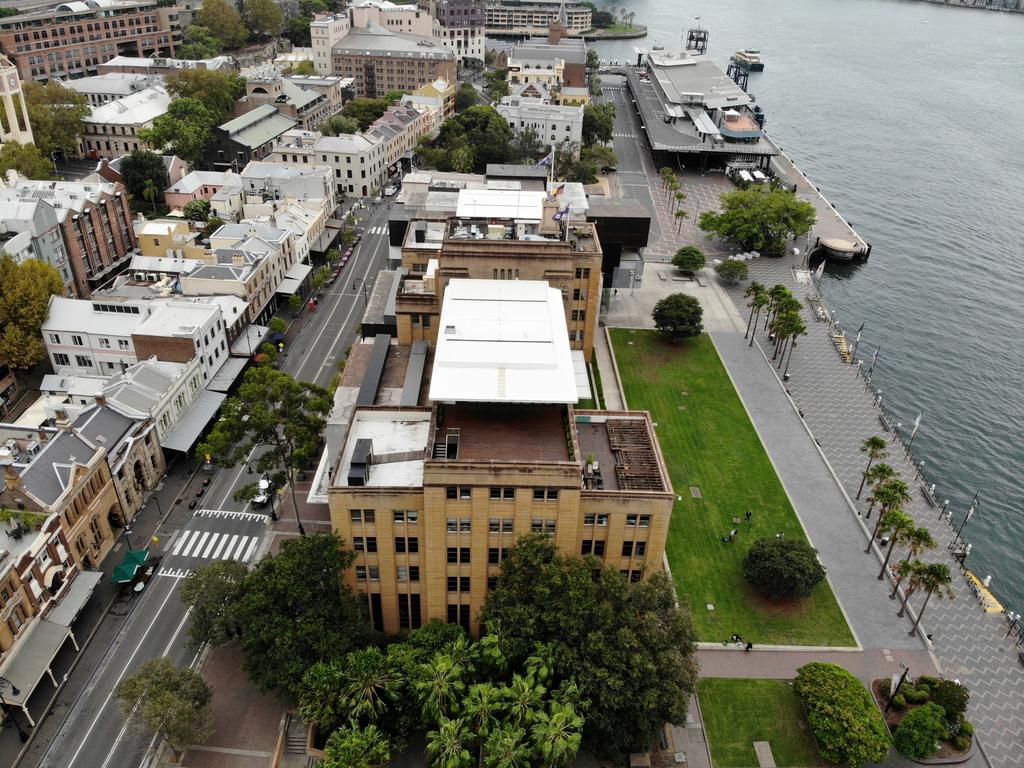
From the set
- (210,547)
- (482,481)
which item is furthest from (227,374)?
(482,481)

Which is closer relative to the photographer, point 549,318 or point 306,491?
point 549,318

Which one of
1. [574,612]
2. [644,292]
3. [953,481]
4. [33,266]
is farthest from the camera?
[644,292]

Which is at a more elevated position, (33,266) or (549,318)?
(549,318)

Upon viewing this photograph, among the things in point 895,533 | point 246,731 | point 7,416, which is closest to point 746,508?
point 895,533

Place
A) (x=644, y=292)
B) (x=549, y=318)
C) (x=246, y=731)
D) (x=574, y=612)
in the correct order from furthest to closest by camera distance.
→ (x=644, y=292)
(x=549, y=318)
(x=246, y=731)
(x=574, y=612)

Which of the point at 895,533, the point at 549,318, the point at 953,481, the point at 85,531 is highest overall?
the point at 549,318

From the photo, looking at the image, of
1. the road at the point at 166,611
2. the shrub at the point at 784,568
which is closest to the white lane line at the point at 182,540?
the road at the point at 166,611

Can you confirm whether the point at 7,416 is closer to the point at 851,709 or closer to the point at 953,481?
the point at 851,709
